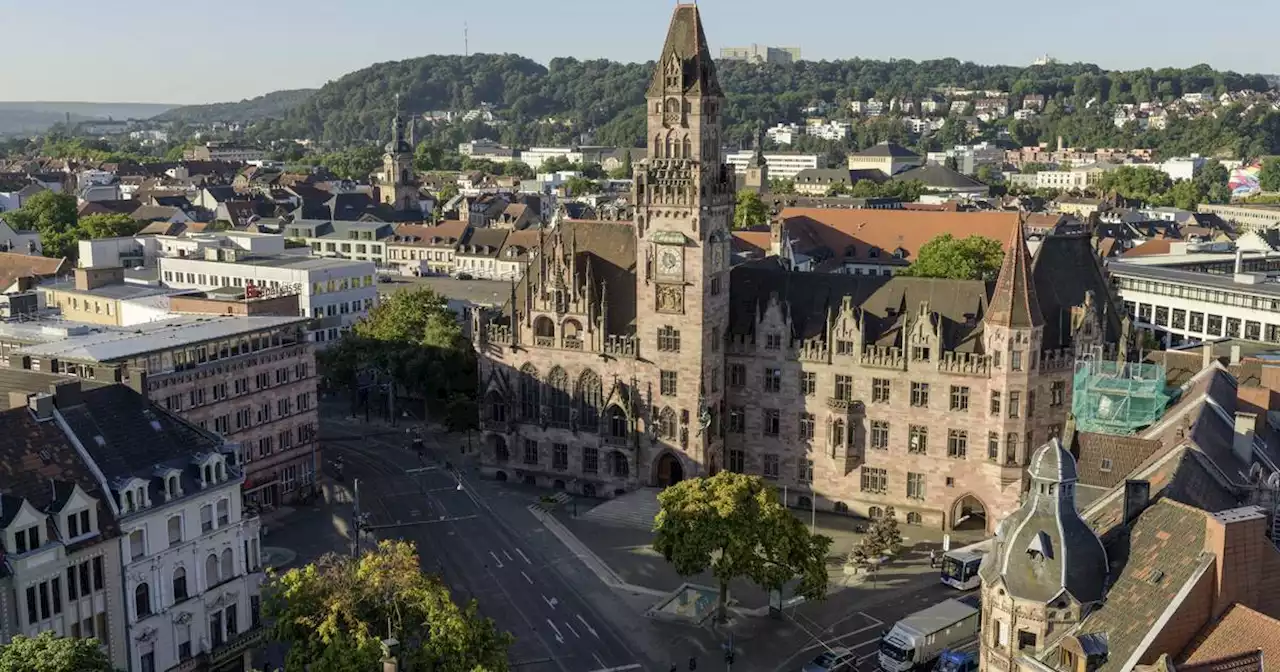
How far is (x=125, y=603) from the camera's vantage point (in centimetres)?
6581

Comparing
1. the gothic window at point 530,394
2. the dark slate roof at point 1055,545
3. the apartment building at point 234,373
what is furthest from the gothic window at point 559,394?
the dark slate roof at point 1055,545

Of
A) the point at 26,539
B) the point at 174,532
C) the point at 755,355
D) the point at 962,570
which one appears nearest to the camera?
the point at 26,539

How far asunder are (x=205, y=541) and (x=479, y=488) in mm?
41884

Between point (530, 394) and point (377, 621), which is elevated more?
point (377, 621)

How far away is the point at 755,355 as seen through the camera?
105438mm

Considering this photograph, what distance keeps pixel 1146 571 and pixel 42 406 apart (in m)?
55.6


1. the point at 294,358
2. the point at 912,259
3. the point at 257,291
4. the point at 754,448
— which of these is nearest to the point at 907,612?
the point at 754,448

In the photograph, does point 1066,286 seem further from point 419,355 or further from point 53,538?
point 53,538

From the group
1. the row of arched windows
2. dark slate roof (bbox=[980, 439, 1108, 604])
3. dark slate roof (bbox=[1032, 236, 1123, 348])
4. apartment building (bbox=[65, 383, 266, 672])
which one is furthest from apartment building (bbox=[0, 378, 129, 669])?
dark slate roof (bbox=[1032, 236, 1123, 348])

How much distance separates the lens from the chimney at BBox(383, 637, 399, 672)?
50781 millimetres

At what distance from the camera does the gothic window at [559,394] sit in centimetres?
10988

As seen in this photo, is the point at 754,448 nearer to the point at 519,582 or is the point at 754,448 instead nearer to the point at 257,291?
the point at 519,582

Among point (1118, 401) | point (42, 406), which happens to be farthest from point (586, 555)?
point (42, 406)

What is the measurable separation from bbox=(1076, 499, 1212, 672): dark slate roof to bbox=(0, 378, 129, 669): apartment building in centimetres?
4788
